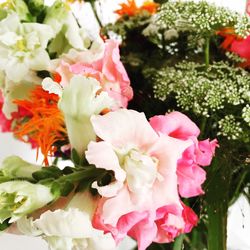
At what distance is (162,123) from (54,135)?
11cm

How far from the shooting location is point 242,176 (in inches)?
27.2

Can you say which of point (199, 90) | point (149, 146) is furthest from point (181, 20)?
point (149, 146)

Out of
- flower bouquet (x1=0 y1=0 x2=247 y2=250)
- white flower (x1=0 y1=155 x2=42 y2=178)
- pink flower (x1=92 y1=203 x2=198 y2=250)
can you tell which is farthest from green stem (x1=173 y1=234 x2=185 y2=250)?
white flower (x1=0 y1=155 x2=42 y2=178)

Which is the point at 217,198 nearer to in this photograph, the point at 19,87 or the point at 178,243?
the point at 178,243

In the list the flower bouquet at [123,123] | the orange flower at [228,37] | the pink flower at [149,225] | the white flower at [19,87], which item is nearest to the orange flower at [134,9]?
the flower bouquet at [123,123]

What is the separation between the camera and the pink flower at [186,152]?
20.4 inches

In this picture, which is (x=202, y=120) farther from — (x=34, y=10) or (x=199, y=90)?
(x=34, y=10)

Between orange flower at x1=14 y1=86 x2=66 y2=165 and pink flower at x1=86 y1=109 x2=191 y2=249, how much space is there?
0.30 ft

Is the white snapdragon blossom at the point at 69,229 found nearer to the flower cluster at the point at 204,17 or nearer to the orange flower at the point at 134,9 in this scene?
the flower cluster at the point at 204,17

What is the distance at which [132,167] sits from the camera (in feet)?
1.55

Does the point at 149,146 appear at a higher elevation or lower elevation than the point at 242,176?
higher

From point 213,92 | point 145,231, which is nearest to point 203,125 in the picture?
point 213,92

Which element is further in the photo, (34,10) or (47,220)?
(34,10)

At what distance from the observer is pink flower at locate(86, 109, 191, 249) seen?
0.47m
